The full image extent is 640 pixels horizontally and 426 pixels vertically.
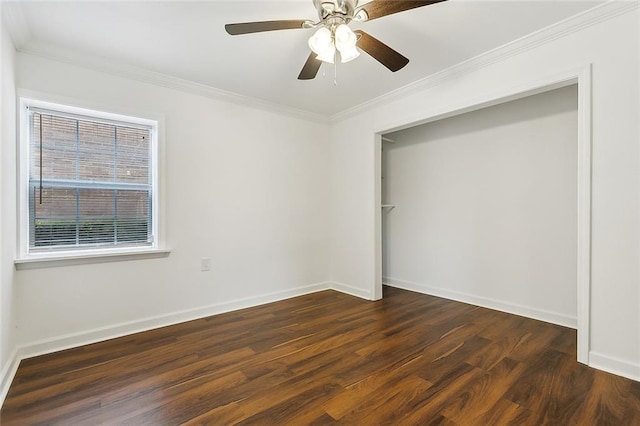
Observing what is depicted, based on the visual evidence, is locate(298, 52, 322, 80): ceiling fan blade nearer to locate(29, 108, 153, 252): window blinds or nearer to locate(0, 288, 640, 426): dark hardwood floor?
locate(29, 108, 153, 252): window blinds

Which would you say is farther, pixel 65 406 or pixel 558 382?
pixel 558 382

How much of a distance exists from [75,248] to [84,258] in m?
0.18

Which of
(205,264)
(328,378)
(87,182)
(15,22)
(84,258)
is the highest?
(15,22)

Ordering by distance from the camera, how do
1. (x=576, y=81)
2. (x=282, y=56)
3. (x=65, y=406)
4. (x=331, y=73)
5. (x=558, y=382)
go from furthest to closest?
(x=331, y=73) → (x=282, y=56) → (x=576, y=81) → (x=558, y=382) → (x=65, y=406)

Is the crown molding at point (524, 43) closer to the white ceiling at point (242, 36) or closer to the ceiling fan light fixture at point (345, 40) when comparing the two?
the white ceiling at point (242, 36)

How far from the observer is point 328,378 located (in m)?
2.03

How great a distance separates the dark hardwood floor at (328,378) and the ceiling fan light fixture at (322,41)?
2.13 metres

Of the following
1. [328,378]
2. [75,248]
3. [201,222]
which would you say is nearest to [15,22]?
[75,248]

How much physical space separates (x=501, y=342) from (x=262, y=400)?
6.63 feet

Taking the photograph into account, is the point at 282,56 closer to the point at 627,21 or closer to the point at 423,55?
the point at 423,55

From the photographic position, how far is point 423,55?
262cm

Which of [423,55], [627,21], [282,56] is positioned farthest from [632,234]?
[282,56]

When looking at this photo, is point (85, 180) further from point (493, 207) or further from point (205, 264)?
point (493, 207)

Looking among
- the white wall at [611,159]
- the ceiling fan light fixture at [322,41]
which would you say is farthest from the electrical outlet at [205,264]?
the white wall at [611,159]
